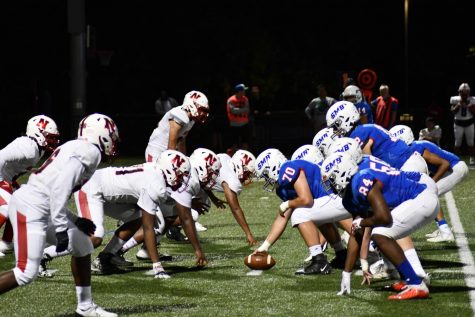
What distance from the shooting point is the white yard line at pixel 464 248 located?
916 centimetres

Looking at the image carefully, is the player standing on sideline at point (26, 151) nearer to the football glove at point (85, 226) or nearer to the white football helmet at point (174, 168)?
the white football helmet at point (174, 168)

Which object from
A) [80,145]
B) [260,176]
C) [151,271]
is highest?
[80,145]

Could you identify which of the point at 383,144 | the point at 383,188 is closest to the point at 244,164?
the point at 383,144

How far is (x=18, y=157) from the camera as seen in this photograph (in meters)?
10.5

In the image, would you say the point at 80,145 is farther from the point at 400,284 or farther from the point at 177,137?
the point at 177,137

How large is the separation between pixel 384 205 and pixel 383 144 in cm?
241

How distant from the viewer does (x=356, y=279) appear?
941cm

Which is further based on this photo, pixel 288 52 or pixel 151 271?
pixel 288 52

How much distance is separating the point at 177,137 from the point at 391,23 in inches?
1345

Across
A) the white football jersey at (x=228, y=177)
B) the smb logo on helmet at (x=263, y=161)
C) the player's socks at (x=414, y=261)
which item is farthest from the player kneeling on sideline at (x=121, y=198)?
the player's socks at (x=414, y=261)

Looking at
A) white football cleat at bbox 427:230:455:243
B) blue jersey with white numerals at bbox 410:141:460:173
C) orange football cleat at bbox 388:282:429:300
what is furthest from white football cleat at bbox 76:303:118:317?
white football cleat at bbox 427:230:455:243

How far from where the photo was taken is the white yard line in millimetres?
9156

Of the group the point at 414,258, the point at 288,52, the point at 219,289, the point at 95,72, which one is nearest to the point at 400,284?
the point at 414,258

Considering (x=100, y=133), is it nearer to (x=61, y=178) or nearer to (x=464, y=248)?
(x=61, y=178)
